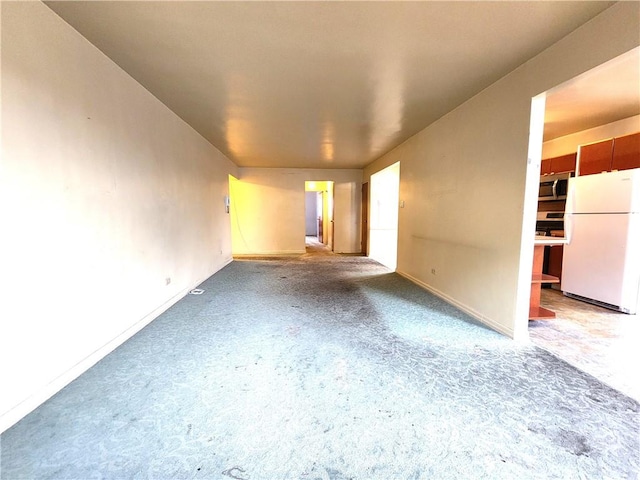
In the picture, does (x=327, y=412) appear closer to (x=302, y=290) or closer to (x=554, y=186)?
(x=302, y=290)

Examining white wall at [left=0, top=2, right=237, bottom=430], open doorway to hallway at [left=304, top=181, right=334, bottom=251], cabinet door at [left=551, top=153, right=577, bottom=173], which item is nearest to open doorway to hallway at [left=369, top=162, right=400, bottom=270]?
open doorway to hallway at [left=304, top=181, right=334, bottom=251]

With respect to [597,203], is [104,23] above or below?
above

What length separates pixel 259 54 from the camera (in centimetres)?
222

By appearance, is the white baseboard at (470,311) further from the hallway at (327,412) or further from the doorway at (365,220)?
the doorway at (365,220)

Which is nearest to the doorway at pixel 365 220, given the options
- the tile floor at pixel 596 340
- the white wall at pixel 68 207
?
the tile floor at pixel 596 340

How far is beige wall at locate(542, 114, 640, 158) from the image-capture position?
3.65m

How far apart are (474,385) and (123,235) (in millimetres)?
3061

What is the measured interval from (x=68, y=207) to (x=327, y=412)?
217cm

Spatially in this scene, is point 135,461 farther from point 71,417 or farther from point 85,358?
point 85,358

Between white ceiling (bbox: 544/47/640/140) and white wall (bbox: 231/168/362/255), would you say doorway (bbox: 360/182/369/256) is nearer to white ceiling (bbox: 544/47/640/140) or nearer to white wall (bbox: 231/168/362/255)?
white wall (bbox: 231/168/362/255)

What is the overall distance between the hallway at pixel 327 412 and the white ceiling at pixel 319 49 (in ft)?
8.00

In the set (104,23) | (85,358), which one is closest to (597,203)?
(104,23)

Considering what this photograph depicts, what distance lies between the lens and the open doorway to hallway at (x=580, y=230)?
2.19 meters

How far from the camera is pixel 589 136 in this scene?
13.6 ft
